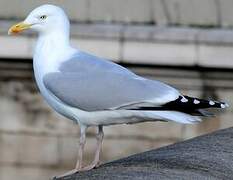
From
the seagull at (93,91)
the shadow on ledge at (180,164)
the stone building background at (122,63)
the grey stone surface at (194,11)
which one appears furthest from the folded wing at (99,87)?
the grey stone surface at (194,11)

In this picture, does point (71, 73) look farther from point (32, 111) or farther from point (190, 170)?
point (32, 111)

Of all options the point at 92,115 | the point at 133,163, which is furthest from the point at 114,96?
the point at 133,163

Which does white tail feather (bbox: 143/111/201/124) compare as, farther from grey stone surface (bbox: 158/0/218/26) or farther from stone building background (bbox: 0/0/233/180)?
grey stone surface (bbox: 158/0/218/26)

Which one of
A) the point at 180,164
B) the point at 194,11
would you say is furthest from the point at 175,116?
the point at 194,11

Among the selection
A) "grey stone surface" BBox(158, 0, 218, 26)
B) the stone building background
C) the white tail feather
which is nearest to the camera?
the white tail feather

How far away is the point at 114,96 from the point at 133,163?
0.69m

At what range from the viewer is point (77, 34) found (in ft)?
28.0

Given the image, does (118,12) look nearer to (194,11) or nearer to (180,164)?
(194,11)

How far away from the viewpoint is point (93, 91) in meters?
4.96

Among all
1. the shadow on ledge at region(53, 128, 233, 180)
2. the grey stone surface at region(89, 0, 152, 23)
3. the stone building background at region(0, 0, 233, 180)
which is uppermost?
the shadow on ledge at region(53, 128, 233, 180)

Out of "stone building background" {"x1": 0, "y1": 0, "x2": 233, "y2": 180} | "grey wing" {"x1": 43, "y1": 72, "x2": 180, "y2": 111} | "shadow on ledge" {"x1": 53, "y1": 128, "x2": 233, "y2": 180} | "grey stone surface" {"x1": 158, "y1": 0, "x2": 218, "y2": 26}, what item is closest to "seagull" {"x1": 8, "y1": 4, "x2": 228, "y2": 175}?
"grey wing" {"x1": 43, "y1": 72, "x2": 180, "y2": 111}

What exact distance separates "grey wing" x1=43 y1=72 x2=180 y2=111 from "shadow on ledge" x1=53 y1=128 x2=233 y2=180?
0.74 feet

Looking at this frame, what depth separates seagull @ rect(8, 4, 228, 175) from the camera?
4.78m

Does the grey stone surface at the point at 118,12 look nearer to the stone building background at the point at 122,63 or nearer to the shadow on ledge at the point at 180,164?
the stone building background at the point at 122,63
